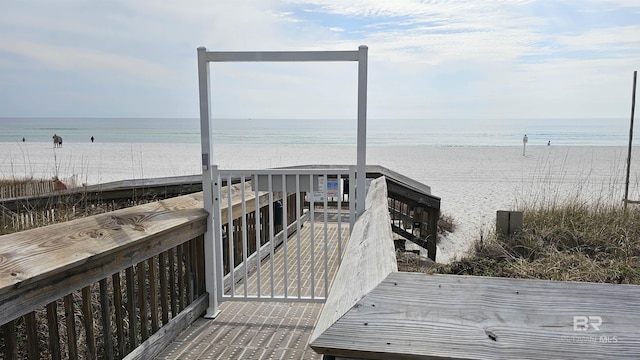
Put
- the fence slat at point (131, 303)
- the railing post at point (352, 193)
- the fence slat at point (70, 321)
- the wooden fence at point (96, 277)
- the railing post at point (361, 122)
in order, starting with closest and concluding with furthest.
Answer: the wooden fence at point (96, 277)
the fence slat at point (70, 321)
the fence slat at point (131, 303)
the railing post at point (361, 122)
the railing post at point (352, 193)

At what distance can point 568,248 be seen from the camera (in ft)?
14.3

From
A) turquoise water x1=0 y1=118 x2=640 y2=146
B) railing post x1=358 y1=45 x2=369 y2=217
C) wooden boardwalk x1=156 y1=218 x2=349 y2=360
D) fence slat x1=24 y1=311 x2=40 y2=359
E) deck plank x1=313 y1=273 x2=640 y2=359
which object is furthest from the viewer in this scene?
turquoise water x1=0 y1=118 x2=640 y2=146

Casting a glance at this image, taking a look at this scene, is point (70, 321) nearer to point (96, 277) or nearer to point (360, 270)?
point (96, 277)

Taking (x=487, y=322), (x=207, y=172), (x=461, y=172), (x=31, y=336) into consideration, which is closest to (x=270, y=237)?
(x=207, y=172)

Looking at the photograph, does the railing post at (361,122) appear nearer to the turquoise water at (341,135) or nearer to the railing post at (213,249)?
the railing post at (213,249)

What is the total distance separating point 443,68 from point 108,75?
114 ft

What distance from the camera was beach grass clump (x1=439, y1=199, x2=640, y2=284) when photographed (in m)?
3.37

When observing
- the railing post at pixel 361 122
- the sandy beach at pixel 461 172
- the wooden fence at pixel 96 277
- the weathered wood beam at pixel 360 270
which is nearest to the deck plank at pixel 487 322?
the weathered wood beam at pixel 360 270

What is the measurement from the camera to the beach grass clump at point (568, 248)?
3365 mm

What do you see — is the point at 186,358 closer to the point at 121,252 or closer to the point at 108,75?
the point at 121,252

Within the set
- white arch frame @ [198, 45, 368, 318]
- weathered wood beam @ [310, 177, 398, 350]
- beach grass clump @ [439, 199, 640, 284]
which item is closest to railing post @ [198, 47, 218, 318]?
white arch frame @ [198, 45, 368, 318]

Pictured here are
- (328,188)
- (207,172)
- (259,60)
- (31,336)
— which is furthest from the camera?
(328,188)

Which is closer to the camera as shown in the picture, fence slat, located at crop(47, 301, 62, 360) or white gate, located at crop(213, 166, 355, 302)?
fence slat, located at crop(47, 301, 62, 360)

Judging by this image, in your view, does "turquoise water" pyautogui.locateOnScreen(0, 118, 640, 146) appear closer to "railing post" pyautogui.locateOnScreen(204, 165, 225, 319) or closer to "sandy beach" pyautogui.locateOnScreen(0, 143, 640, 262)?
"sandy beach" pyautogui.locateOnScreen(0, 143, 640, 262)
